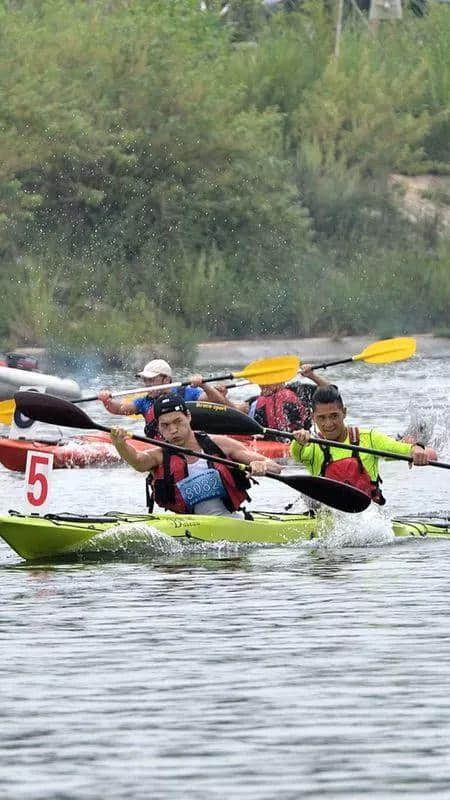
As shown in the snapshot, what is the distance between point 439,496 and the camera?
18.8 metres

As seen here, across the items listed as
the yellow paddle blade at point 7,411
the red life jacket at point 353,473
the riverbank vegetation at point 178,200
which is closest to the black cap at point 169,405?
the red life jacket at point 353,473

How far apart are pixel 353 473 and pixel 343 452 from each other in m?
0.17

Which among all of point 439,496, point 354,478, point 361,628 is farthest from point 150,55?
point 361,628

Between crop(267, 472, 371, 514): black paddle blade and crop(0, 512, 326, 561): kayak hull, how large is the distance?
469 mm

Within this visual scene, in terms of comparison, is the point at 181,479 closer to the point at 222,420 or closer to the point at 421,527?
the point at 222,420

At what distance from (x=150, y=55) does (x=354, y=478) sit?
2830 cm

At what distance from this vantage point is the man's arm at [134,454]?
13297mm

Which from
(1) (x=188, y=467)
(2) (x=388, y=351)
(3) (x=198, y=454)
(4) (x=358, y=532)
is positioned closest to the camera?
(3) (x=198, y=454)

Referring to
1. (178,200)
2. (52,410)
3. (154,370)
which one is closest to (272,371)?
(154,370)

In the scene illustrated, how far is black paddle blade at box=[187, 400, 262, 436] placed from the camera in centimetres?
1457

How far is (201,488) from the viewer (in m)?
13.8

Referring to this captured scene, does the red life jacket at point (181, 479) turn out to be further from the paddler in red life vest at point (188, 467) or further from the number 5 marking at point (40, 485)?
the number 5 marking at point (40, 485)

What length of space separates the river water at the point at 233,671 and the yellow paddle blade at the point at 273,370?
4.30 meters

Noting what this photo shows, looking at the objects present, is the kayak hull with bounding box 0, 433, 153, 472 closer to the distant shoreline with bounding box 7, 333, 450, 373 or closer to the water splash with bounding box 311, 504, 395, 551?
the water splash with bounding box 311, 504, 395, 551
